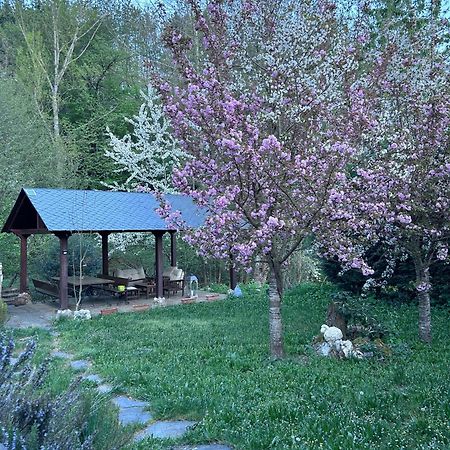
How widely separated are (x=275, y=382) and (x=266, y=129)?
11.7ft

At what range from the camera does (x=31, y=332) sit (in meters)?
9.70

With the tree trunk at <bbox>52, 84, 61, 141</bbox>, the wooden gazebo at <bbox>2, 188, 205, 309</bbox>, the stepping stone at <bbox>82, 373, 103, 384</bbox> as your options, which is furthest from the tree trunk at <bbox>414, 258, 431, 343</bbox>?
the tree trunk at <bbox>52, 84, 61, 141</bbox>

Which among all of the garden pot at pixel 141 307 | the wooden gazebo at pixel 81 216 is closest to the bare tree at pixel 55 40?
the wooden gazebo at pixel 81 216

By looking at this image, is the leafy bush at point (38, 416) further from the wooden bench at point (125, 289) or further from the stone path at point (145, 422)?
the wooden bench at point (125, 289)

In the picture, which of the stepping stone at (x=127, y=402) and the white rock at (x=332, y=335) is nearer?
Result: the stepping stone at (x=127, y=402)

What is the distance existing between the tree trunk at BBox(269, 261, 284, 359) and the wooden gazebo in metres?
4.92

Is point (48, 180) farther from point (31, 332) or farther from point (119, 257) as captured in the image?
point (31, 332)

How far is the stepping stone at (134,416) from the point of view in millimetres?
4595

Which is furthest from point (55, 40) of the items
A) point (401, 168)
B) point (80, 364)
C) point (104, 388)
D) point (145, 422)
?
point (145, 422)

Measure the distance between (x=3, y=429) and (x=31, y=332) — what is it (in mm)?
7871

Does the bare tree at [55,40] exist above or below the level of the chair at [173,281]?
above

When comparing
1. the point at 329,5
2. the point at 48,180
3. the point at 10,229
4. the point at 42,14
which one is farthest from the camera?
the point at 42,14

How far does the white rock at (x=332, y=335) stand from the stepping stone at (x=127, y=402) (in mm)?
2984

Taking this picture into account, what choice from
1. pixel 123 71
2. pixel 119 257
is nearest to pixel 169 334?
pixel 119 257
